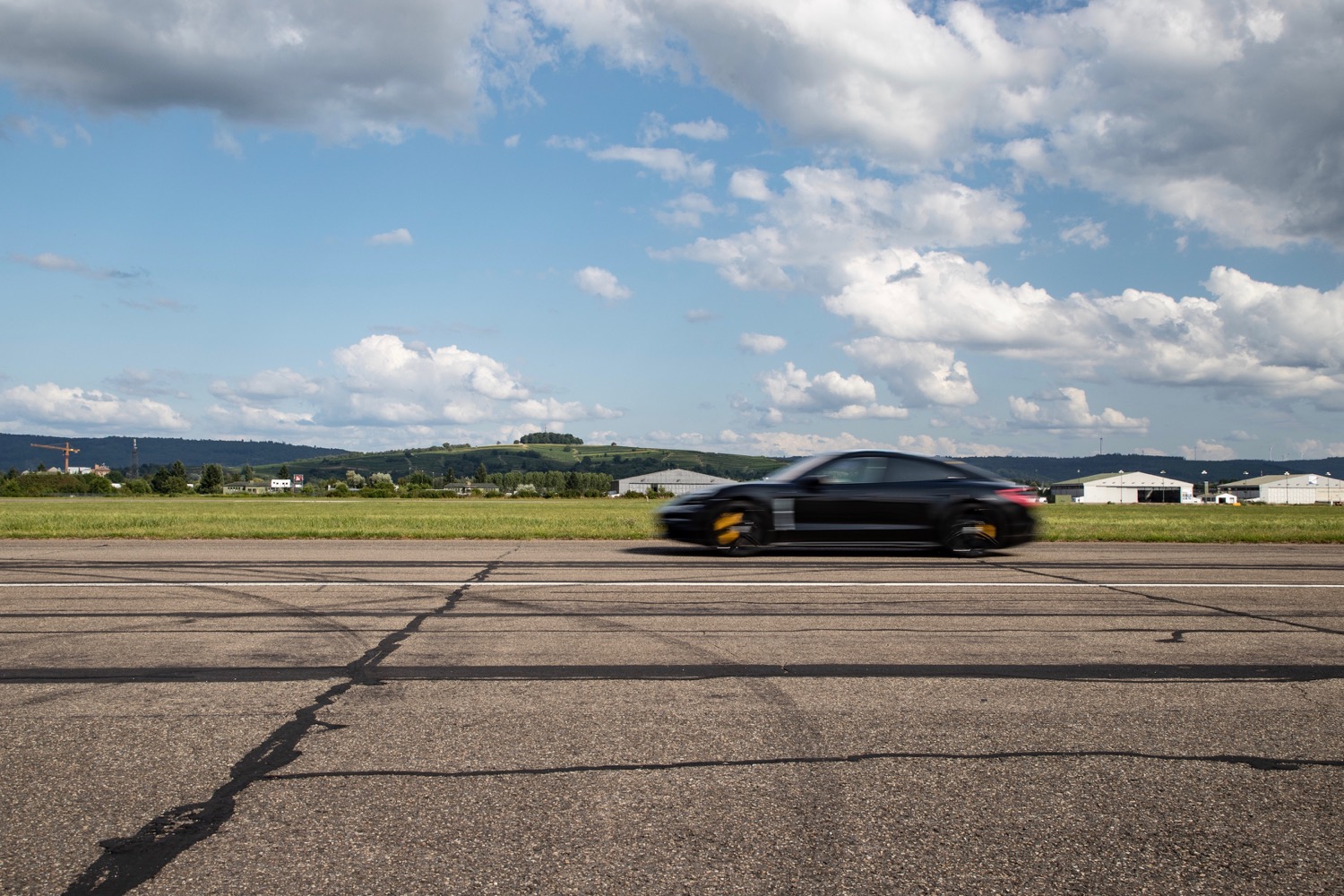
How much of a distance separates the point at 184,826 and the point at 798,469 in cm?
1081

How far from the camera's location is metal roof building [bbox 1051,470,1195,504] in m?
137

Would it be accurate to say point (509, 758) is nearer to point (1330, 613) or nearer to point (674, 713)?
point (674, 713)

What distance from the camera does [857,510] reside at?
13.2 metres

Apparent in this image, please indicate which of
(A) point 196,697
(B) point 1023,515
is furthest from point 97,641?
(B) point 1023,515

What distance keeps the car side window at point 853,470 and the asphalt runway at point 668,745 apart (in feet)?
15.2

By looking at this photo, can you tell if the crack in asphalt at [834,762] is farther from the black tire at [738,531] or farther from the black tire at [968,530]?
the black tire at [968,530]

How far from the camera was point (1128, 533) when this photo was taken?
63.7ft

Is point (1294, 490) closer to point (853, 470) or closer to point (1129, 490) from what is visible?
point (1129, 490)

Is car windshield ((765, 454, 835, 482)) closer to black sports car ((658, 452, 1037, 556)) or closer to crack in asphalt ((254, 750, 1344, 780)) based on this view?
black sports car ((658, 452, 1037, 556))

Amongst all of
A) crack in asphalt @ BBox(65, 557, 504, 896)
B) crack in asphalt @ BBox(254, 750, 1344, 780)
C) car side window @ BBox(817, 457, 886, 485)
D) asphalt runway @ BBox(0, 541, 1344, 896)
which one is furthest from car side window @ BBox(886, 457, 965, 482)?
crack in asphalt @ BBox(65, 557, 504, 896)

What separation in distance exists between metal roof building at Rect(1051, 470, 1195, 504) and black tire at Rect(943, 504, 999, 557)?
127m

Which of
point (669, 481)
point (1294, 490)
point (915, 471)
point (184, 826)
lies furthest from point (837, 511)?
point (1294, 490)

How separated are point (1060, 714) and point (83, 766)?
427 cm

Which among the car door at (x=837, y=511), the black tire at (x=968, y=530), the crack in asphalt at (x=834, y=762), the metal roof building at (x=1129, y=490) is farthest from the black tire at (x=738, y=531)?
the metal roof building at (x=1129, y=490)
